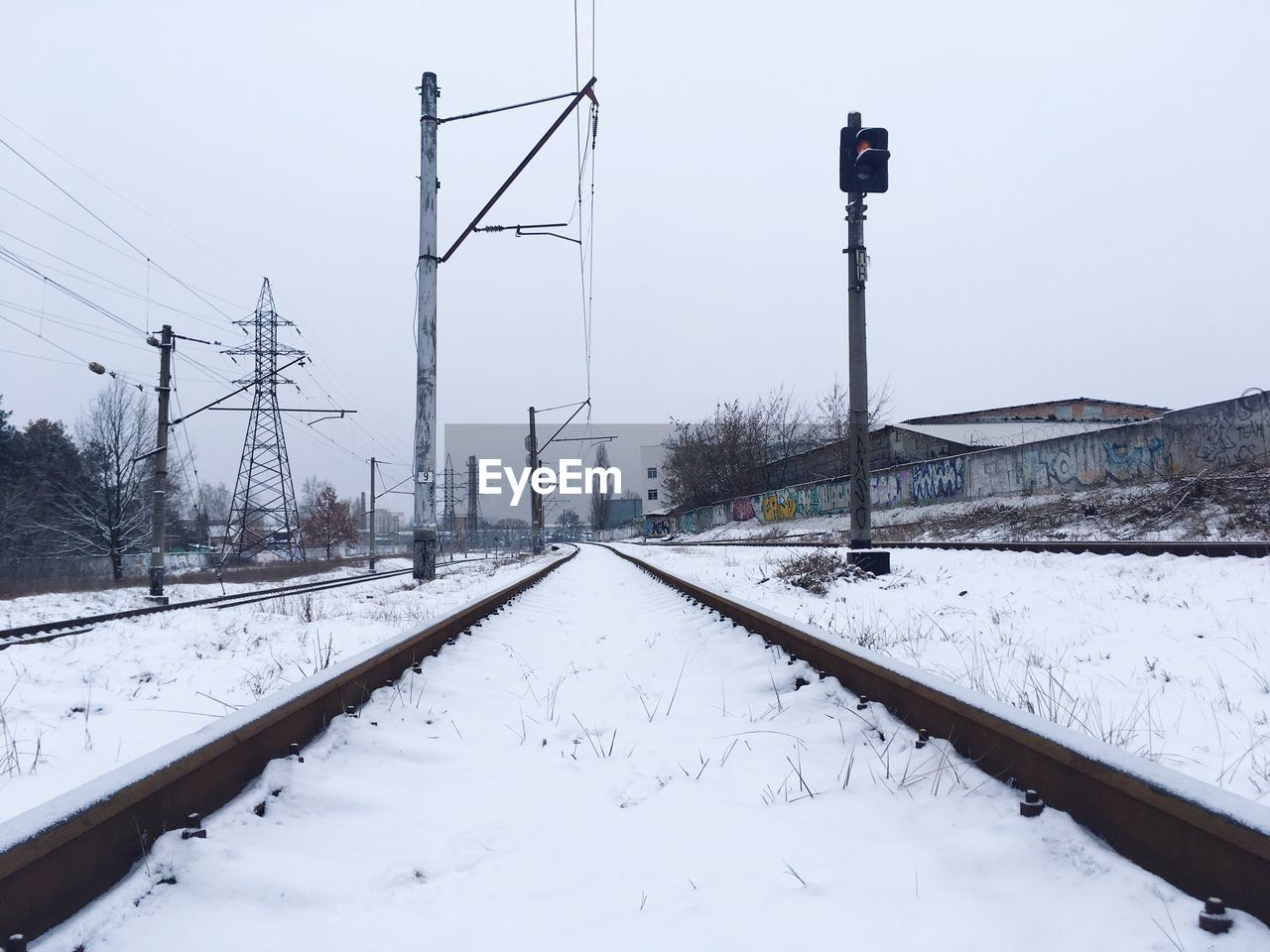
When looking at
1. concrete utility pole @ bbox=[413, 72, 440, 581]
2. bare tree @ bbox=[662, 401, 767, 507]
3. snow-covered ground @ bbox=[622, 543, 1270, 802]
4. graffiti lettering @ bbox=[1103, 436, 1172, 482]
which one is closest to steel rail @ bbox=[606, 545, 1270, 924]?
snow-covered ground @ bbox=[622, 543, 1270, 802]

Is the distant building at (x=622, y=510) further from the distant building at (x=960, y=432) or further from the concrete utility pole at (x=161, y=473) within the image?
the concrete utility pole at (x=161, y=473)

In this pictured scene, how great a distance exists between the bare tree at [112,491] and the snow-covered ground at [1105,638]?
36.9 meters

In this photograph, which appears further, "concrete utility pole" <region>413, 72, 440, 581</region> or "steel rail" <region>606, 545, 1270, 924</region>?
"concrete utility pole" <region>413, 72, 440, 581</region>

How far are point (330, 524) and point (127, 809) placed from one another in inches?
3024

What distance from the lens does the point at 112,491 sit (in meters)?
37.1

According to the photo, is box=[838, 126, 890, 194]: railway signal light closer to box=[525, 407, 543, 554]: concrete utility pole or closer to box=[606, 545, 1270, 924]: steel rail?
box=[606, 545, 1270, 924]: steel rail

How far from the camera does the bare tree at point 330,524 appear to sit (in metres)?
74.9

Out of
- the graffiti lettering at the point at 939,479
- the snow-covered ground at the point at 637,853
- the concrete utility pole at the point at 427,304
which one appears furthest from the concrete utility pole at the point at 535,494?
the snow-covered ground at the point at 637,853

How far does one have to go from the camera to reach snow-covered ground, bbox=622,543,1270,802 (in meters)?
3.35

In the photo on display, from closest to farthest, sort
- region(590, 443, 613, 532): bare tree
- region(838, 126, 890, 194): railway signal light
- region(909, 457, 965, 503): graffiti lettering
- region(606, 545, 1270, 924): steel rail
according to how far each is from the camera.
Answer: region(606, 545, 1270, 924): steel rail, region(838, 126, 890, 194): railway signal light, region(909, 457, 965, 503): graffiti lettering, region(590, 443, 613, 532): bare tree

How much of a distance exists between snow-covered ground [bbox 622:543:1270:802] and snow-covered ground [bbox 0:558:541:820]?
4092 mm

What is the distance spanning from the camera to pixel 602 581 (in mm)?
16422

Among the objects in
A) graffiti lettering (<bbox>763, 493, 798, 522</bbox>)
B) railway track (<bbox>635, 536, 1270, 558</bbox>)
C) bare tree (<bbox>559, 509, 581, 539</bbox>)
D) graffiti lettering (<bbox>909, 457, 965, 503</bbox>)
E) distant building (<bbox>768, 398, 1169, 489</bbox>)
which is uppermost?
distant building (<bbox>768, 398, 1169, 489</bbox>)

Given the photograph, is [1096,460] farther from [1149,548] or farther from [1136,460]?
[1149,548]
